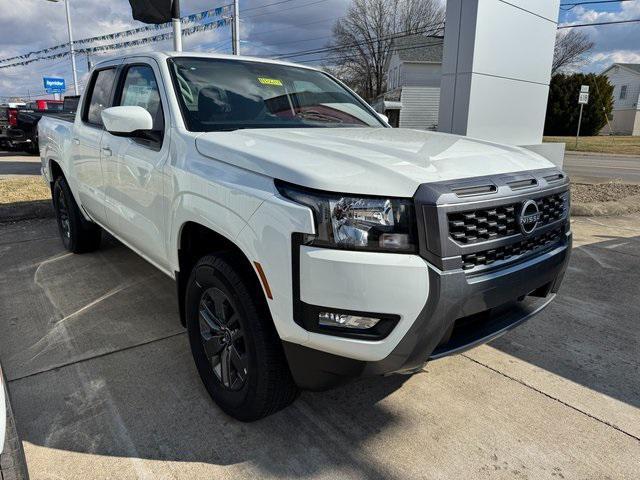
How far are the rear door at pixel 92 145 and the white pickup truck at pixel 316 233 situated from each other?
782mm

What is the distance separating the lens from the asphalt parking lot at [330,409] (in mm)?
2283

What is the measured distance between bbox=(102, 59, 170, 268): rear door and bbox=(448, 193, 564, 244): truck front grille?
169cm

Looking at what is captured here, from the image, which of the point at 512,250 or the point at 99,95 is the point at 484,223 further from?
the point at 99,95

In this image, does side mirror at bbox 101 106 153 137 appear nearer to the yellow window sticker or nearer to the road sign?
the yellow window sticker

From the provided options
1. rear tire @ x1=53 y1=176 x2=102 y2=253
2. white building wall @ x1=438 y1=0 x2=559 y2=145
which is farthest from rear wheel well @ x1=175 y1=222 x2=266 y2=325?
white building wall @ x1=438 y1=0 x2=559 y2=145

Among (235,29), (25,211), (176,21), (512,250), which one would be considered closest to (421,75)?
(235,29)

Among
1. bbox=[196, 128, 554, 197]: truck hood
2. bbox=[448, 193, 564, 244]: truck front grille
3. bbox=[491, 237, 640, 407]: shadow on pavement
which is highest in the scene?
bbox=[196, 128, 554, 197]: truck hood

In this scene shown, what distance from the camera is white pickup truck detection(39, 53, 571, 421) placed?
1924mm

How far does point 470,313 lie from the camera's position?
6.81ft

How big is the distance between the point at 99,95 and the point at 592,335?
4.42m

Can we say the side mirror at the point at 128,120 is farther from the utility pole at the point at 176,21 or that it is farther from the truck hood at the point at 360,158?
the utility pole at the point at 176,21

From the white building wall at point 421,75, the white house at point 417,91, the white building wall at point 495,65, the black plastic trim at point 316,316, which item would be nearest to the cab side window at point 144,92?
the black plastic trim at point 316,316

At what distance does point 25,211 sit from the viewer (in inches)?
285

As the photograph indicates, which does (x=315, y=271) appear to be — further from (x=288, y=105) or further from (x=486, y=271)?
(x=288, y=105)
